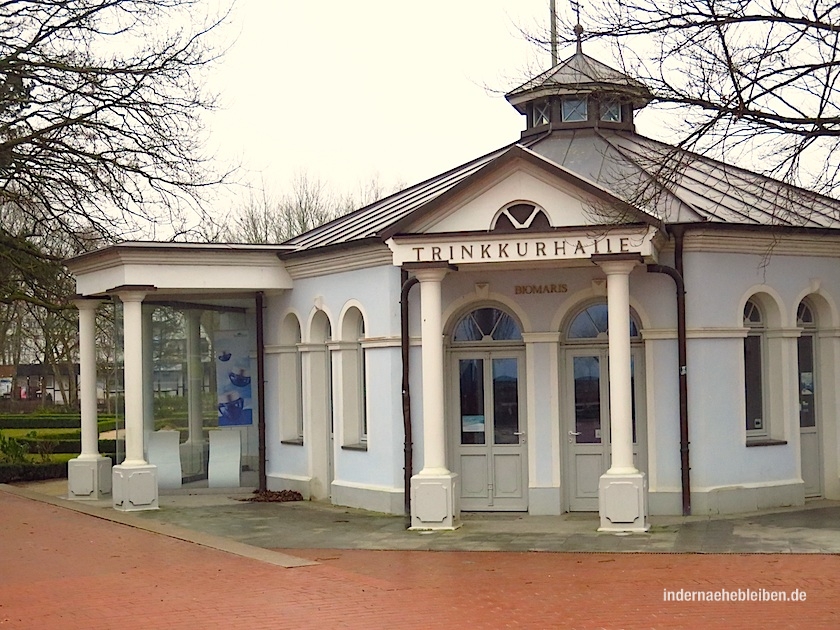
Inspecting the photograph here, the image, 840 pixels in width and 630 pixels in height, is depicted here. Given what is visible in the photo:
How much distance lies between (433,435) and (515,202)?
10.5 ft

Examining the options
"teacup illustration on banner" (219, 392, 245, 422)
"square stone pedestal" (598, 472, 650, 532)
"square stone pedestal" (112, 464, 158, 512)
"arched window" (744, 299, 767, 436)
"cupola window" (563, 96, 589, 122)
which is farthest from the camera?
"teacup illustration on banner" (219, 392, 245, 422)

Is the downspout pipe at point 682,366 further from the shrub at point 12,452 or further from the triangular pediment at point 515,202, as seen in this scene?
the shrub at point 12,452

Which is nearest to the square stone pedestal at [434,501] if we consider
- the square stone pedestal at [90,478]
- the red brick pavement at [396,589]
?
the red brick pavement at [396,589]

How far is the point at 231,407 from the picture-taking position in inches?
780

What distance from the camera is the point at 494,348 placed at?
16.7 metres

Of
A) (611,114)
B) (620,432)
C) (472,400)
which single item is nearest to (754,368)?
(620,432)

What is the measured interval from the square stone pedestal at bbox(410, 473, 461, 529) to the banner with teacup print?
5.62m

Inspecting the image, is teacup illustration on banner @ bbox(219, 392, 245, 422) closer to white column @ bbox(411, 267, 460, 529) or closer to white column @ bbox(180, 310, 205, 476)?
white column @ bbox(180, 310, 205, 476)

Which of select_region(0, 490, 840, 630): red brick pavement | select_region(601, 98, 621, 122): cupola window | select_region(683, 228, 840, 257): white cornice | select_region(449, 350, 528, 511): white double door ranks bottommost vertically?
select_region(0, 490, 840, 630): red brick pavement

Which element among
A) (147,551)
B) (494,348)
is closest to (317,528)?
(147,551)

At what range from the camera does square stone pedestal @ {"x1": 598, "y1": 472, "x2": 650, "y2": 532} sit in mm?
14273

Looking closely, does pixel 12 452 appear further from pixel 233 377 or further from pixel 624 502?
pixel 624 502

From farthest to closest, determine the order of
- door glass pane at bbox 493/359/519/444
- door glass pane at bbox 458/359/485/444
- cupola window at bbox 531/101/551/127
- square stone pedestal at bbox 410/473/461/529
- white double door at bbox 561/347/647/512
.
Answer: cupola window at bbox 531/101/551/127, door glass pane at bbox 458/359/485/444, door glass pane at bbox 493/359/519/444, white double door at bbox 561/347/647/512, square stone pedestal at bbox 410/473/461/529

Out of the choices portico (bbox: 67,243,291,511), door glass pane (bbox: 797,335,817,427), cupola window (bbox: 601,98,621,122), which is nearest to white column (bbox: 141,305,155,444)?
portico (bbox: 67,243,291,511)
